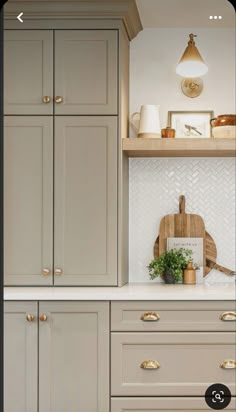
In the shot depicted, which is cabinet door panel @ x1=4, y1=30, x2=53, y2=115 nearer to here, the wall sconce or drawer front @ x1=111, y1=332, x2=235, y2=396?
the wall sconce

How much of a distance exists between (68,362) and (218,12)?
1811 mm

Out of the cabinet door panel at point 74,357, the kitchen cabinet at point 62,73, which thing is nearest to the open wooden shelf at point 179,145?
the kitchen cabinet at point 62,73

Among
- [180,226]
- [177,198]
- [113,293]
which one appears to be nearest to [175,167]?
[177,198]

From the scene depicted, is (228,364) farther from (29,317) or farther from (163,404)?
(29,317)

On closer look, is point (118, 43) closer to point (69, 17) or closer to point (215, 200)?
point (69, 17)

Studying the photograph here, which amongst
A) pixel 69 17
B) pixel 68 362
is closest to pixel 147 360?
pixel 68 362

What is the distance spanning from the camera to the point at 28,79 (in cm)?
290

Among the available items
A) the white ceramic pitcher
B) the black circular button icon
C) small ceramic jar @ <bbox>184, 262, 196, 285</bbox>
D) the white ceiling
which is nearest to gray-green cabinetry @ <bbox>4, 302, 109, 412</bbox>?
the black circular button icon

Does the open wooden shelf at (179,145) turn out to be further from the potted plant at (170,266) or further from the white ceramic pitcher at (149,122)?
the potted plant at (170,266)

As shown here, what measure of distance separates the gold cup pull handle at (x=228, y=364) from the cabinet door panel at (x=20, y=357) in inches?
32.0

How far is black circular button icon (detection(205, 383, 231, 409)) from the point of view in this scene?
2617mm

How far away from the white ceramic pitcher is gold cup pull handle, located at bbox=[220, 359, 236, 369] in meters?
1.14

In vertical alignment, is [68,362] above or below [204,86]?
below

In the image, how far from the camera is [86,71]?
2889 millimetres
